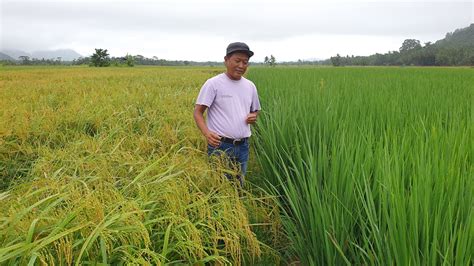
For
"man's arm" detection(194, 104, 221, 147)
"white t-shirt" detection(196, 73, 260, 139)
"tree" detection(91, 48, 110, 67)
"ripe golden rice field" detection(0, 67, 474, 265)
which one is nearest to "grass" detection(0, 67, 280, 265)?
"ripe golden rice field" detection(0, 67, 474, 265)

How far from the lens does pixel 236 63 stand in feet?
7.25

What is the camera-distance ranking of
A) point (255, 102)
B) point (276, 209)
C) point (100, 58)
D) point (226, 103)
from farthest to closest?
point (100, 58)
point (255, 102)
point (226, 103)
point (276, 209)

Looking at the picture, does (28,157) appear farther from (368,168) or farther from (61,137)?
(368,168)

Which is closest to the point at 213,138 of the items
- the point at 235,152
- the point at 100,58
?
the point at 235,152

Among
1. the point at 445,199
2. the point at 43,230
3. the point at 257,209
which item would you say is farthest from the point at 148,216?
the point at 445,199

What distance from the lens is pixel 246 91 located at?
2.38 meters

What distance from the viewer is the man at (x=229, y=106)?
221 centimetres

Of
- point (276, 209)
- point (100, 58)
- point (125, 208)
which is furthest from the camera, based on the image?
point (100, 58)

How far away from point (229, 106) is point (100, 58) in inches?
2002

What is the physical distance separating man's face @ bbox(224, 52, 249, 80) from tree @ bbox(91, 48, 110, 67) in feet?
165

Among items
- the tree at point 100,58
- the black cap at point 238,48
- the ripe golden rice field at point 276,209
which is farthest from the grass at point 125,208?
the tree at point 100,58

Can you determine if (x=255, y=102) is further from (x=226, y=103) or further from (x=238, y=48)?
(x=238, y=48)

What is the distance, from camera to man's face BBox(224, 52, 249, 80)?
7.20 feet

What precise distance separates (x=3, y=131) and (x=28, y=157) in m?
0.45
